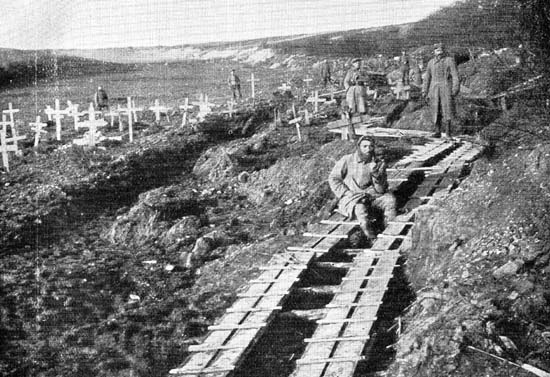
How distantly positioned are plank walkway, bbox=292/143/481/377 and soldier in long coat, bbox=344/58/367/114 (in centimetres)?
220

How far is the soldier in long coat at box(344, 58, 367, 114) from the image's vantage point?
671 centimetres

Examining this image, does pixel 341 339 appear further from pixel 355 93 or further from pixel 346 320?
pixel 355 93

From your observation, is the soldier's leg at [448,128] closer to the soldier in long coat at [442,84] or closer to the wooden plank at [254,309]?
the soldier in long coat at [442,84]

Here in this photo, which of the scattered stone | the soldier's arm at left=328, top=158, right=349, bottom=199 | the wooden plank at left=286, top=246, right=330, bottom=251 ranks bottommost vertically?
the wooden plank at left=286, top=246, right=330, bottom=251

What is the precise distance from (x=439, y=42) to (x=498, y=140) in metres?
2.11

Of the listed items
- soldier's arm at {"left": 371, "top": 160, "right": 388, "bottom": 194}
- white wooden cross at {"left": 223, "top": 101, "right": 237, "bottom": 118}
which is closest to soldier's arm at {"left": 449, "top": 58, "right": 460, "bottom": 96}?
soldier's arm at {"left": 371, "top": 160, "right": 388, "bottom": 194}

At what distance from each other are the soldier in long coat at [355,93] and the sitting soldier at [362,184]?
1875 millimetres

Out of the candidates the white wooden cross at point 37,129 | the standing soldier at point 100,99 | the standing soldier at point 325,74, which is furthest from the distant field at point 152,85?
the standing soldier at point 325,74

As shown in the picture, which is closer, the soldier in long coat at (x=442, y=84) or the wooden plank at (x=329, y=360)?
the wooden plank at (x=329, y=360)

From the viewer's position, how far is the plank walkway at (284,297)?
3.12m

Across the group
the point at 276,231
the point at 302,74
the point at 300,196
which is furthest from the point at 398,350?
the point at 302,74

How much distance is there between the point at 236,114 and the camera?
8.77 meters

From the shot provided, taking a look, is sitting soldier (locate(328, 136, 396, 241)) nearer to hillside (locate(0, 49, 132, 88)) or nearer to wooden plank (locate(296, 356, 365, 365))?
wooden plank (locate(296, 356, 365, 365))

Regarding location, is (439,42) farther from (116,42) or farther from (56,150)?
(56,150)
